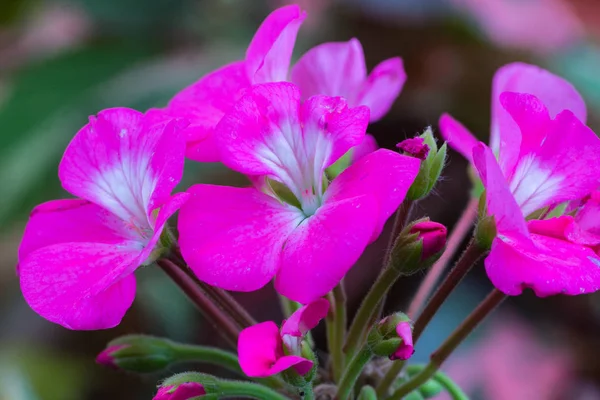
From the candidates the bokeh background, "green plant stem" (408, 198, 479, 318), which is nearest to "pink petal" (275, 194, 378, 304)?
"green plant stem" (408, 198, 479, 318)

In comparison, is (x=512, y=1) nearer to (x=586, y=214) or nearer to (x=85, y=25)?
(x=85, y=25)

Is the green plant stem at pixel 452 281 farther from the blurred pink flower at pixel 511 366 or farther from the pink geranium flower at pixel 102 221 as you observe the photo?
the blurred pink flower at pixel 511 366

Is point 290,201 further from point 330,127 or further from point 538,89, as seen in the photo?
point 538,89

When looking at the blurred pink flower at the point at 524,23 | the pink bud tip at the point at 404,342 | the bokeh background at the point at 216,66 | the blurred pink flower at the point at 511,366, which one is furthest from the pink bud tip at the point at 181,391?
the blurred pink flower at the point at 524,23

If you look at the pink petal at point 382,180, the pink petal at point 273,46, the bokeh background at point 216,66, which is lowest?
the bokeh background at point 216,66

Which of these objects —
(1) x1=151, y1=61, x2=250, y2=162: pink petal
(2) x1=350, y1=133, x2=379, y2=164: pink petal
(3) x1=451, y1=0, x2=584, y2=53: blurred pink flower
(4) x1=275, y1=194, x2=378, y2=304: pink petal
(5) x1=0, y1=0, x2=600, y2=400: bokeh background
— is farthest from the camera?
(3) x1=451, y1=0, x2=584, y2=53: blurred pink flower

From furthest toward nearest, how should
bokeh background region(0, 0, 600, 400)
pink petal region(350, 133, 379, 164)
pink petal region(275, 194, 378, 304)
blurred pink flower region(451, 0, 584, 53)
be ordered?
blurred pink flower region(451, 0, 584, 53) → bokeh background region(0, 0, 600, 400) → pink petal region(350, 133, 379, 164) → pink petal region(275, 194, 378, 304)

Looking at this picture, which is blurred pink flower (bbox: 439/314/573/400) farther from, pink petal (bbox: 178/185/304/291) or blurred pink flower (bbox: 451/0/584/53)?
pink petal (bbox: 178/185/304/291)
